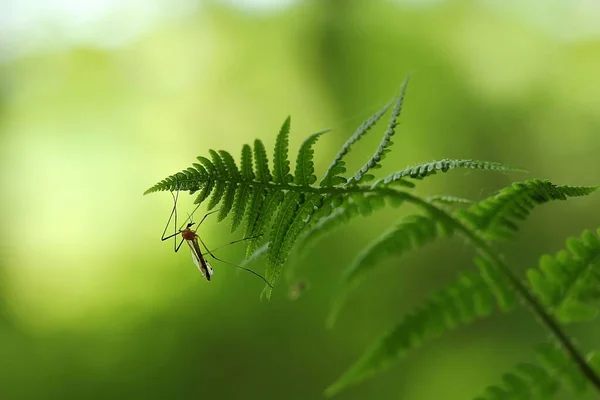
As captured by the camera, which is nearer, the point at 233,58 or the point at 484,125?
the point at 484,125

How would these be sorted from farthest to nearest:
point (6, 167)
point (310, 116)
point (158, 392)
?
point (310, 116) → point (6, 167) → point (158, 392)

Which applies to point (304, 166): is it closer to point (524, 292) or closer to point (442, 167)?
point (442, 167)

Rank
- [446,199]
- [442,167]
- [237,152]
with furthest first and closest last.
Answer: [237,152]
[446,199]
[442,167]

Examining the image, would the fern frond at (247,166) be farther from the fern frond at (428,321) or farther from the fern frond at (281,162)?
the fern frond at (428,321)

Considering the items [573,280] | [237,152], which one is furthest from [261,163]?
[237,152]

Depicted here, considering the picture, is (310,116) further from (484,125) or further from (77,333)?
(77,333)

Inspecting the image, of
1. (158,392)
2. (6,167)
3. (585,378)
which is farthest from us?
(6,167)

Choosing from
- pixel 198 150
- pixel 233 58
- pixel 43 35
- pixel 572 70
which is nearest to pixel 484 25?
pixel 572 70
